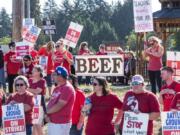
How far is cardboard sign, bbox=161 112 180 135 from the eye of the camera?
9.70 metres

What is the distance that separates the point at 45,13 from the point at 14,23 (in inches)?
5189

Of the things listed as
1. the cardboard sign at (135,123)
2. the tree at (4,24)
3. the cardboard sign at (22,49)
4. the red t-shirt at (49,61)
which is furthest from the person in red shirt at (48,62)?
the tree at (4,24)

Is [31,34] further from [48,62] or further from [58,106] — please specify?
[58,106]

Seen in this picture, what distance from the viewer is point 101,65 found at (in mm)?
17953

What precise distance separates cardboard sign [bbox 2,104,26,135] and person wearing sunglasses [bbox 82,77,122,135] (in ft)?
4.53

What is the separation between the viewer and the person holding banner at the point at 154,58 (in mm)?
16125

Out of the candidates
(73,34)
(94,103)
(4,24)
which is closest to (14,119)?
(94,103)

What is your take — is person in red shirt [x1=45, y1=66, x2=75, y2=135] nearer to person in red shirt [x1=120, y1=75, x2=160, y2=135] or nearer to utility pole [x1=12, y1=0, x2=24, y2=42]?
person in red shirt [x1=120, y1=75, x2=160, y2=135]

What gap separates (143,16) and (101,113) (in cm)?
721

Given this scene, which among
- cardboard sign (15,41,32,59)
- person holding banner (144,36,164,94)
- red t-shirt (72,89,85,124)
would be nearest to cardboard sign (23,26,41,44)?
cardboard sign (15,41,32,59)

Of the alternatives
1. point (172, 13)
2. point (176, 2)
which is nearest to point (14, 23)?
point (172, 13)

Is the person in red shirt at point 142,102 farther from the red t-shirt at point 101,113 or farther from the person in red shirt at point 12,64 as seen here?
the person in red shirt at point 12,64

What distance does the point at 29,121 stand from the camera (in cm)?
1096

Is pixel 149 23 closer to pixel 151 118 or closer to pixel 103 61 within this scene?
pixel 103 61
